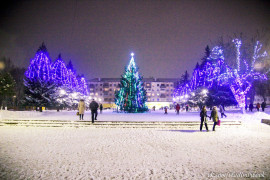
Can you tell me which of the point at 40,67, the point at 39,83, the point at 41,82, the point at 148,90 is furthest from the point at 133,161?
the point at 148,90

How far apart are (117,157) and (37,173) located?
2506mm

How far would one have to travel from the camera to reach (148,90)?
124438mm

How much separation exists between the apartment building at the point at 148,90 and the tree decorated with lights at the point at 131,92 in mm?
89785

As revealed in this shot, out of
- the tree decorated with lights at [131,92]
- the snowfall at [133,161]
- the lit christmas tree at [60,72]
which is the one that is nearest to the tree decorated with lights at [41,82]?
the lit christmas tree at [60,72]

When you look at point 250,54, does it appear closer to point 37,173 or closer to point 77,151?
point 77,151

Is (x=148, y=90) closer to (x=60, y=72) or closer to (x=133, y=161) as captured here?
(x=60, y=72)

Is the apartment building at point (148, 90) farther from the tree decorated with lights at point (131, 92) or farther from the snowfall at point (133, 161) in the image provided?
the snowfall at point (133, 161)

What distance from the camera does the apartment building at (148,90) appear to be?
124 metres

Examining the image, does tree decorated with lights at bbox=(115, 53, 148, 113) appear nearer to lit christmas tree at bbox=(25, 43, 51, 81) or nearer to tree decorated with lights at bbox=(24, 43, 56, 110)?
tree decorated with lights at bbox=(24, 43, 56, 110)

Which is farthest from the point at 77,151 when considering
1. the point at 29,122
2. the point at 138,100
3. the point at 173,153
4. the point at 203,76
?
the point at 203,76

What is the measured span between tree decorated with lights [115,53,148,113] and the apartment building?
89785 millimetres

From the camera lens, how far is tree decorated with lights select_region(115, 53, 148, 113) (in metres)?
32.6

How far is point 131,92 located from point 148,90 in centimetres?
9231

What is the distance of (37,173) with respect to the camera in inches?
212
